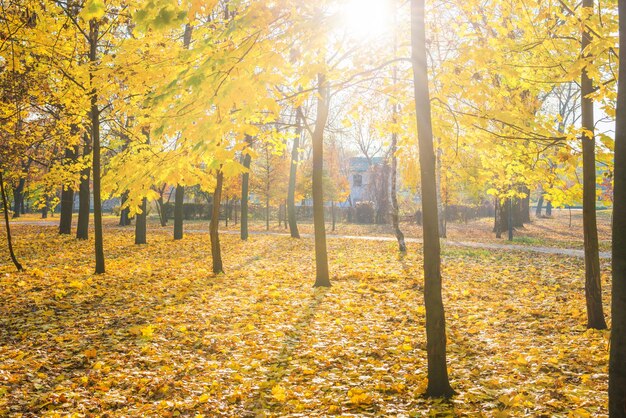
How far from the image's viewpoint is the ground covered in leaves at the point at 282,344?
4641 mm

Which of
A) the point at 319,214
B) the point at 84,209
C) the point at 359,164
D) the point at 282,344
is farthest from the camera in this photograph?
the point at 359,164

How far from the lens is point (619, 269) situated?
3.16 m

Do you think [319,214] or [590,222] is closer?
[590,222]

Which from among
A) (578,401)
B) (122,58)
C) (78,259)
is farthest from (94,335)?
(78,259)

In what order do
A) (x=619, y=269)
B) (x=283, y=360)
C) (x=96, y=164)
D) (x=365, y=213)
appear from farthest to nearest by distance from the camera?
1. (x=365, y=213)
2. (x=96, y=164)
3. (x=283, y=360)
4. (x=619, y=269)

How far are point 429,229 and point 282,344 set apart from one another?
3.15 m

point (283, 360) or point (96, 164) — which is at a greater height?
point (96, 164)

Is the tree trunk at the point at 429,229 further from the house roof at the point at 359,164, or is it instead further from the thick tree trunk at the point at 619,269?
the house roof at the point at 359,164

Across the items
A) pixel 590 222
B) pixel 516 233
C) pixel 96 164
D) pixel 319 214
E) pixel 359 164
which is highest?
pixel 359 164

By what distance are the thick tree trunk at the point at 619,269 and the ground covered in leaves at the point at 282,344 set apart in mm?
1019

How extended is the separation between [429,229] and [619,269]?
1993 mm

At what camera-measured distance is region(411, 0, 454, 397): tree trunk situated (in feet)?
16.0

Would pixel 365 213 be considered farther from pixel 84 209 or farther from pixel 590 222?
pixel 590 222

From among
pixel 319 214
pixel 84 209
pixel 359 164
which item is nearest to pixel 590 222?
pixel 319 214
